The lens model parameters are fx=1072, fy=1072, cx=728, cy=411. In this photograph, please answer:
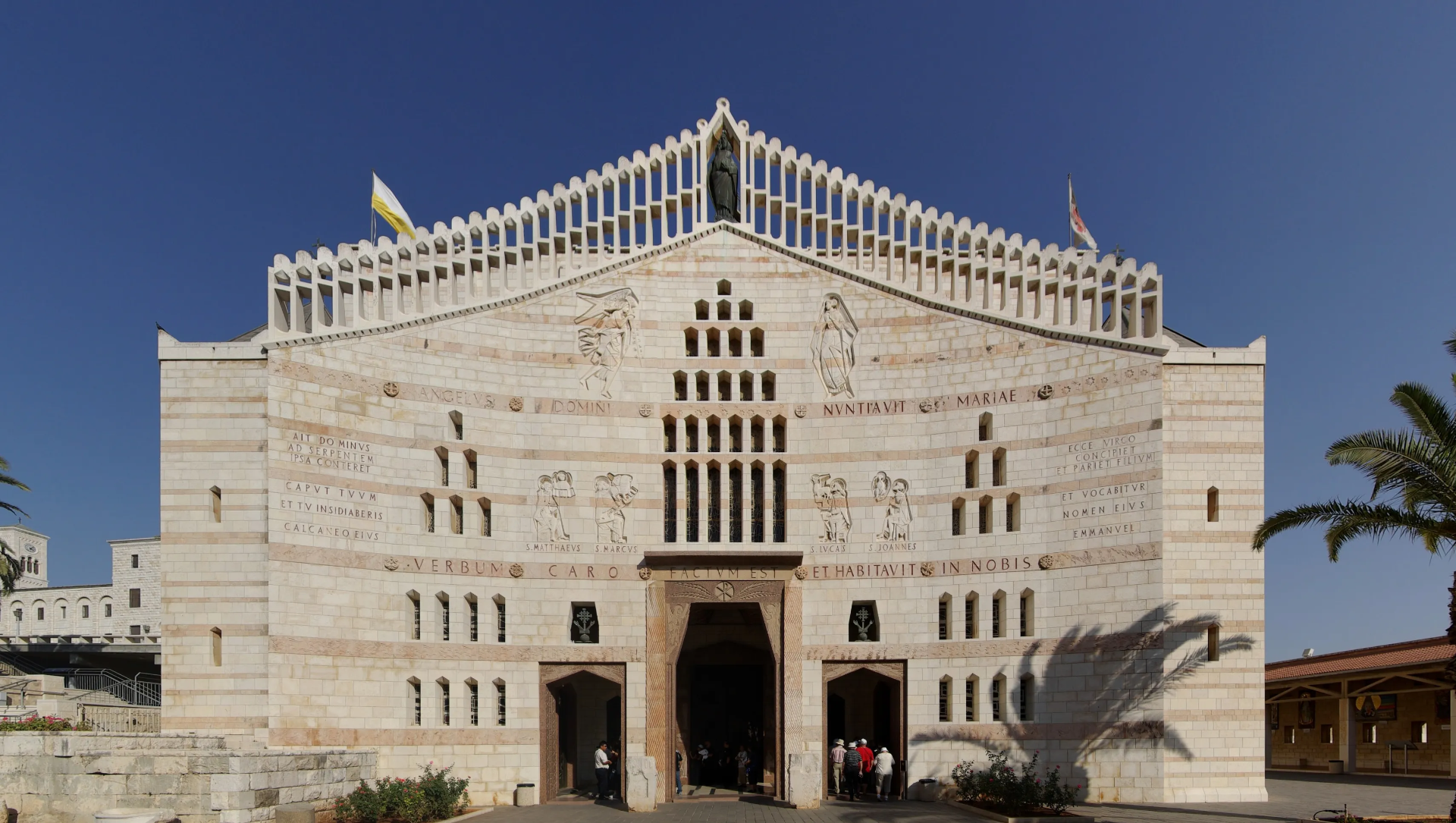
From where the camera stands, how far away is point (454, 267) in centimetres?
3167

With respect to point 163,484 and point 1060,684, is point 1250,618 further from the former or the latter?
point 163,484

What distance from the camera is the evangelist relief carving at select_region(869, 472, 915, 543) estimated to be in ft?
101

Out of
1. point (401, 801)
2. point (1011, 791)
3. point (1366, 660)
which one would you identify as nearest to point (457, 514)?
point (401, 801)

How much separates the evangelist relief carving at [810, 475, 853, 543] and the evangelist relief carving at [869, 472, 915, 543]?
2.96 ft

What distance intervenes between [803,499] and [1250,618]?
484 inches

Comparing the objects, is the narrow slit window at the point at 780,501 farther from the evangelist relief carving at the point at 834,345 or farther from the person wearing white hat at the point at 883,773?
the person wearing white hat at the point at 883,773

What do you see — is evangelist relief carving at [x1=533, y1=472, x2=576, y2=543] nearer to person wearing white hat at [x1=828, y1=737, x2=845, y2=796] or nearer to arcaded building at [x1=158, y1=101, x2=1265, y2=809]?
arcaded building at [x1=158, y1=101, x2=1265, y2=809]

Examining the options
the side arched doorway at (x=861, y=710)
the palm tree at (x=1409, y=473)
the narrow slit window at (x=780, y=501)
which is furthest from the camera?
the side arched doorway at (x=861, y=710)

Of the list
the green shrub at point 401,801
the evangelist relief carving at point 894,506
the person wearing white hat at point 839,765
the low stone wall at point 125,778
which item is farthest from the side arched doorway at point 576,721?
the evangelist relief carving at point 894,506

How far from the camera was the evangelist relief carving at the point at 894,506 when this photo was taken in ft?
101

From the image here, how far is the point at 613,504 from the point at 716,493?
314 centimetres

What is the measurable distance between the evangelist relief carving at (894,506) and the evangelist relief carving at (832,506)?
903mm

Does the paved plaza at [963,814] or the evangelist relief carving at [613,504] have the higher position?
the evangelist relief carving at [613,504]

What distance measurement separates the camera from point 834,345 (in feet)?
106
